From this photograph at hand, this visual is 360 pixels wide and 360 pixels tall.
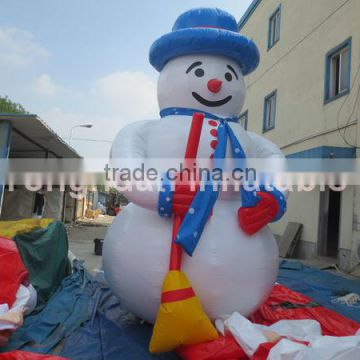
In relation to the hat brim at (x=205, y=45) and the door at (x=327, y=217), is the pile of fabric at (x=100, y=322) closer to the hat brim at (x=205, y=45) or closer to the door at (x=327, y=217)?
the hat brim at (x=205, y=45)

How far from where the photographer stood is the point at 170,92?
321 cm

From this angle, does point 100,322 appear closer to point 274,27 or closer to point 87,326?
point 87,326

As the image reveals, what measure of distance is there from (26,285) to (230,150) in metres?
2.06

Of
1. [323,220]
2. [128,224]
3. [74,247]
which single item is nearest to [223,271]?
[128,224]

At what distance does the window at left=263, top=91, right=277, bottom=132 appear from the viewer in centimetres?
1108

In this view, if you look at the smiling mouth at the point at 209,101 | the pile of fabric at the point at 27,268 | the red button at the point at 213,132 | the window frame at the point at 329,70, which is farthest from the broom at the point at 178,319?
the window frame at the point at 329,70

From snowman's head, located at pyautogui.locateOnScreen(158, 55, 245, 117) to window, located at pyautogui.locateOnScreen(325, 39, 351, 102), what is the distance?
5.13 m

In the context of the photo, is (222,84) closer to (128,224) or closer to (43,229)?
(128,224)

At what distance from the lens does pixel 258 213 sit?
279 cm

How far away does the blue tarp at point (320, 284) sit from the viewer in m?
4.45

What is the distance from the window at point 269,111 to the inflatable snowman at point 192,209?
7.95 meters

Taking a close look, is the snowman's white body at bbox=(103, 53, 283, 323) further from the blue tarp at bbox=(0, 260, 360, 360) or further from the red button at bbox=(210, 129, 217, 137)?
the blue tarp at bbox=(0, 260, 360, 360)

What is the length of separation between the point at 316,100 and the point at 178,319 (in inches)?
288

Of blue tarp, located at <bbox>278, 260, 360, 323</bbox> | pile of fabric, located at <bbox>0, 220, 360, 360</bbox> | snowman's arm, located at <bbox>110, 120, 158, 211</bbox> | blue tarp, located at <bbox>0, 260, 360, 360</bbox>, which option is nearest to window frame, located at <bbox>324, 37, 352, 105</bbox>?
blue tarp, located at <bbox>278, 260, 360, 323</bbox>
